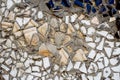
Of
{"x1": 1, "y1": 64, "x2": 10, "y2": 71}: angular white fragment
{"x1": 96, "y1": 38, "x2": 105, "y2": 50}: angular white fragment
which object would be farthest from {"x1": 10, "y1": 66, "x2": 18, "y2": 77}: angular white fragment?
{"x1": 96, "y1": 38, "x2": 105, "y2": 50}: angular white fragment

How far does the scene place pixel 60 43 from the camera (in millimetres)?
1530

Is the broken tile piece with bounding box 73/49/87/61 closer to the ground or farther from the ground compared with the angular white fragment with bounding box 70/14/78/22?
closer to the ground

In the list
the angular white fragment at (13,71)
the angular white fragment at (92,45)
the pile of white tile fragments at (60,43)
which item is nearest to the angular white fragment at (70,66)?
the pile of white tile fragments at (60,43)

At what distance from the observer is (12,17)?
1533mm

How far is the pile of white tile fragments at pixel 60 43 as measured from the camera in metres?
1.52

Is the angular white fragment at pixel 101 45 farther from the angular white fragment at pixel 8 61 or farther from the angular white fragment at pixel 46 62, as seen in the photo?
the angular white fragment at pixel 8 61

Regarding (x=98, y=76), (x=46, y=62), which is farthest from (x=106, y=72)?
(x=46, y=62)

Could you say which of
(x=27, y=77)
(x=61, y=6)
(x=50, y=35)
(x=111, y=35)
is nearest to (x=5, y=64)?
(x=27, y=77)

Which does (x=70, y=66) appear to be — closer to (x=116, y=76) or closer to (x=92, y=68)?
(x=92, y=68)

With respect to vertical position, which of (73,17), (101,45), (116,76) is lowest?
(116,76)

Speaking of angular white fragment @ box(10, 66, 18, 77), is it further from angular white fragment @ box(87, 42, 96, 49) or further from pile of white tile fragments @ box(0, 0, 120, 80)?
angular white fragment @ box(87, 42, 96, 49)

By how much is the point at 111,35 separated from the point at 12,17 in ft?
1.39

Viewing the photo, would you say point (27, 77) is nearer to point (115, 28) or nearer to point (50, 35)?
point (50, 35)

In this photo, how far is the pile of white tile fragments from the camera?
1522mm
